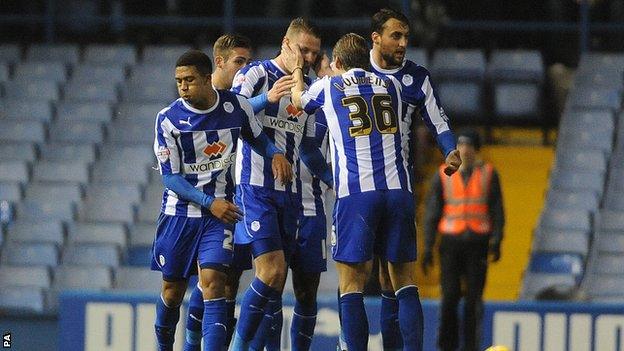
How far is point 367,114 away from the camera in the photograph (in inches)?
368

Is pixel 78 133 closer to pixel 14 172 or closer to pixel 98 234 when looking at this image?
pixel 14 172

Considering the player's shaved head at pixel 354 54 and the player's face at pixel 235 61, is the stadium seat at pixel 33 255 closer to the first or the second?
the player's face at pixel 235 61

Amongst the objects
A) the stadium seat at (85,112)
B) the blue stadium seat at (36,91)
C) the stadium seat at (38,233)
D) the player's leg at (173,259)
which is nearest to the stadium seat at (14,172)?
the stadium seat at (38,233)

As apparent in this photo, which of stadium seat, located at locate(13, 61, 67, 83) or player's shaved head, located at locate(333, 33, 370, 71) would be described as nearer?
player's shaved head, located at locate(333, 33, 370, 71)

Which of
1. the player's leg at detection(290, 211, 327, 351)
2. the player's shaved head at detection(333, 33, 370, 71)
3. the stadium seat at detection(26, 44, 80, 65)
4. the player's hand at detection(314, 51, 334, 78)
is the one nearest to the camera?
the player's shaved head at detection(333, 33, 370, 71)

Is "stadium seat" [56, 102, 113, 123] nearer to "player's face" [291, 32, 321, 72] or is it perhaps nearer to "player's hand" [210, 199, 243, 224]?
"player's face" [291, 32, 321, 72]

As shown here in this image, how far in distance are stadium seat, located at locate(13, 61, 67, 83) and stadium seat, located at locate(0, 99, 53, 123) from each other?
1.23ft

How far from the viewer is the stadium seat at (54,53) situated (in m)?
17.2

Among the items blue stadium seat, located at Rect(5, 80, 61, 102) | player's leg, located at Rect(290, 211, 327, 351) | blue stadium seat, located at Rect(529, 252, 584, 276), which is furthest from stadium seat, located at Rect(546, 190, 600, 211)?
player's leg, located at Rect(290, 211, 327, 351)

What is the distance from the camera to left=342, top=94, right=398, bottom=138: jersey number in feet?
30.6

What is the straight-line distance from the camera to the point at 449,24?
17109 millimetres

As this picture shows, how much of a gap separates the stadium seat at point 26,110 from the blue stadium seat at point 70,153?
1.41 ft

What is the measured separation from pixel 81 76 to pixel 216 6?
2.23 metres

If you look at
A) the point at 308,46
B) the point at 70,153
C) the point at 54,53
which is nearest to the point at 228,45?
the point at 308,46
